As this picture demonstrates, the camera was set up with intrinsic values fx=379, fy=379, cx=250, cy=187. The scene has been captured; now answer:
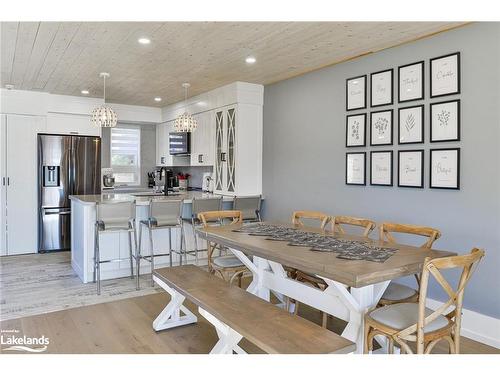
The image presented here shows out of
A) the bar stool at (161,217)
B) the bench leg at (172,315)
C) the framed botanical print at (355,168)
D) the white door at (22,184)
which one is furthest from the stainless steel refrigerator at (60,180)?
the framed botanical print at (355,168)

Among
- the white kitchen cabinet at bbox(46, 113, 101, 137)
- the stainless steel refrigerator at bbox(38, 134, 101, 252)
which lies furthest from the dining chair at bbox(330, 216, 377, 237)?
the white kitchen cabinet at bbox(46, 113, 101, 137)

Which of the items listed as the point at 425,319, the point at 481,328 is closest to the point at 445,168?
the point at 481,328

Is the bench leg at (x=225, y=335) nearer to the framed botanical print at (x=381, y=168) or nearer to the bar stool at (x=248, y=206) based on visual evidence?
the framed botanical print at (x=381, y=168)

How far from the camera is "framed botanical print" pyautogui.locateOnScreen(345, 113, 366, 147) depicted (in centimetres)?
409

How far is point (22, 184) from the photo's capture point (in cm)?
594

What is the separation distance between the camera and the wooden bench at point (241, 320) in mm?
1867

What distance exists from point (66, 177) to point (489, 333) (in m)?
5.98

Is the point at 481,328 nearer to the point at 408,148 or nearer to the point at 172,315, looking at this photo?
the point at 408,148

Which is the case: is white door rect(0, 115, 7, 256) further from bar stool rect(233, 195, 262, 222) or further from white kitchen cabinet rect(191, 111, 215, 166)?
bar stool rect(233, 195, 262, 222)

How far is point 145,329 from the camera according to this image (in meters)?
3.21

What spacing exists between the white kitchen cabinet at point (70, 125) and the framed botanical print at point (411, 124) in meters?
5.04
